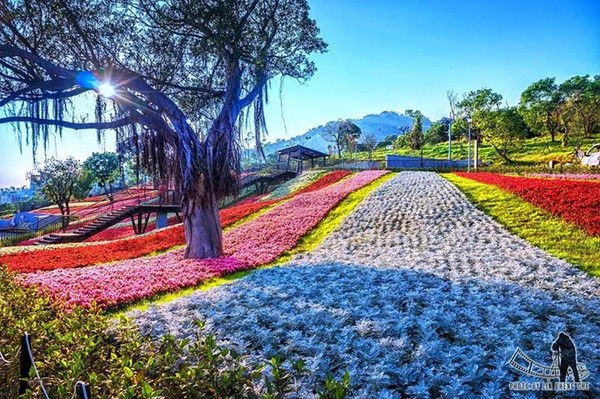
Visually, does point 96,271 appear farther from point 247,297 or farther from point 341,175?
point 341,175

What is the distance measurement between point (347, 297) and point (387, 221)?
34.4 ft

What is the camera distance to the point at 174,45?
1297 centimetres

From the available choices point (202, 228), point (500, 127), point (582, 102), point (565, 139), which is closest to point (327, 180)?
point (202, 228)

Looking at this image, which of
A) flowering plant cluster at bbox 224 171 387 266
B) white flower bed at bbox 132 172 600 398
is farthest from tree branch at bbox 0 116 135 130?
white flower bed at bbox 132 172 600 398

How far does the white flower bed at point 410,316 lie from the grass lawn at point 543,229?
0.80 meters

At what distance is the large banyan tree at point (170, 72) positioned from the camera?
11.1m

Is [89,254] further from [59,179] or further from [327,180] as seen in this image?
[59,179]

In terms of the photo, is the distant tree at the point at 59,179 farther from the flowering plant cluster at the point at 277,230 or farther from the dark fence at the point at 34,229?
the flowering plant cluster at the point at 277,230

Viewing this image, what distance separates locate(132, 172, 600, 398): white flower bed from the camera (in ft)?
14.8

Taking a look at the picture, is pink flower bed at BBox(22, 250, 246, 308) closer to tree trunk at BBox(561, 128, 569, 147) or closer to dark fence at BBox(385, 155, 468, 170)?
dark fence at BBox(385, 155, 468, 170)

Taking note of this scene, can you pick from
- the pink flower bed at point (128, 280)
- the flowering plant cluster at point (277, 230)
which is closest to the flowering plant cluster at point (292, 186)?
the flowering plant cluster at point (277, 230)

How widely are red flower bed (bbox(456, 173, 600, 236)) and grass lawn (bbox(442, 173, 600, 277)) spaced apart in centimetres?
33

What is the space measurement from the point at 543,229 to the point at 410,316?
10398 mm

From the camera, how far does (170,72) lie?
13391 mm
